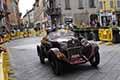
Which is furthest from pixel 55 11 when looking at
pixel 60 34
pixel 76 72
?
pixel 76 72

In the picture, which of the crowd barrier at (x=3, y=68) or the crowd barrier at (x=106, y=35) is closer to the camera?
the crowd barrier at (x=3, y=68)

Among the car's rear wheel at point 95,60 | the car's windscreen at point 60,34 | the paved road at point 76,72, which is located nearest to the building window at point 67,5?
the paved road at point 76,72

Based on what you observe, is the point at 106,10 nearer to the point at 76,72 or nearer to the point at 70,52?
the point at 70,52

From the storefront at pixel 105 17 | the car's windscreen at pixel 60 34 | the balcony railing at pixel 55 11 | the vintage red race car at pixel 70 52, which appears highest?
the car's windscreen at pixel 60 34

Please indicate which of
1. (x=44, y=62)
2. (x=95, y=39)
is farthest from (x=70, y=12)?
(x=44, y=62)

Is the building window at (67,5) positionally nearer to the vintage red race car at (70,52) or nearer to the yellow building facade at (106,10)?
the yellow building facade at (106,10)

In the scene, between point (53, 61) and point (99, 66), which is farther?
point (99, 66)

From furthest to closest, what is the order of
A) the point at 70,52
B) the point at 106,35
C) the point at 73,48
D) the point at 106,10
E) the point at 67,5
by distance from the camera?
the point at 106,10 < the point at 67,5 < the point at 106,35 < the point at 73,48 < the point at 70,52

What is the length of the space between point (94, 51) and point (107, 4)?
49257 mm

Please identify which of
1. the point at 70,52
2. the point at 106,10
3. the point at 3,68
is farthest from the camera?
the point at 106,10

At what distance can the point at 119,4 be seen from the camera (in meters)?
62.2

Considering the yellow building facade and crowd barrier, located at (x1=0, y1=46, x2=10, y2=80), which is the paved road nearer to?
crowd barrier, located at (x1=0, y1=46, x2=10, y2=80)

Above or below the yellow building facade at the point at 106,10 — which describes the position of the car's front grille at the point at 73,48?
above

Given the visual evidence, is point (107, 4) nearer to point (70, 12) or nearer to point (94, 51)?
point (70, 12)
